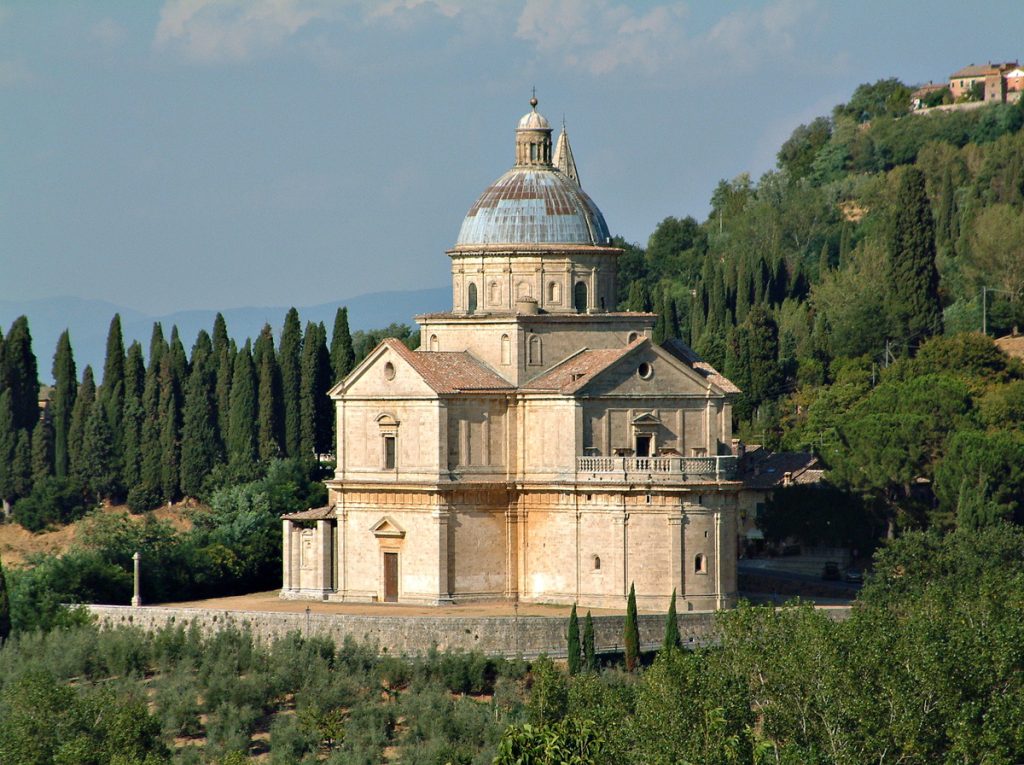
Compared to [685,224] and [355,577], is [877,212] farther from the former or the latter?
[355,577]

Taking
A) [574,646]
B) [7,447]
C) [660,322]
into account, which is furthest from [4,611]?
[660,322]

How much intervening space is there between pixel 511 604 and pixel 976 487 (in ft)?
65.9

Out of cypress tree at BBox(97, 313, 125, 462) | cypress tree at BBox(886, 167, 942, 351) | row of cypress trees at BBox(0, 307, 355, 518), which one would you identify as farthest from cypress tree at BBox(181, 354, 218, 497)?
cypress tree at BBox(886, 167, 942, 351)

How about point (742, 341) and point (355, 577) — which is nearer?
point (355, 577)

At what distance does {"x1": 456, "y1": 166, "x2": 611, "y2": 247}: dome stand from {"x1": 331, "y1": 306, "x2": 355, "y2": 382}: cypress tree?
22.9 m

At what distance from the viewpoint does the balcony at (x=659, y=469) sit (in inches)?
2623

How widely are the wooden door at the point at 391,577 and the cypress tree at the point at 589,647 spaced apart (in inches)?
311

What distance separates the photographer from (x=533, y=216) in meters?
70.4

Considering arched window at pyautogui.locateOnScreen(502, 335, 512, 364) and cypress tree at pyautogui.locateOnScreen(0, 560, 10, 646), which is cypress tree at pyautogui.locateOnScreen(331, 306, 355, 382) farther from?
cypress tree at pyautogui.locateOnScreen(0, 560, 10, 646)

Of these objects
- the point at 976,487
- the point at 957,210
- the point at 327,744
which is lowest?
the point at 327,744

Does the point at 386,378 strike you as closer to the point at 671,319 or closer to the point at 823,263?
the point at 671,319

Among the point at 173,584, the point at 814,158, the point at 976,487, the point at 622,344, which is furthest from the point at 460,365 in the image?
the point at 814,158

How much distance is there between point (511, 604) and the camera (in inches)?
2677

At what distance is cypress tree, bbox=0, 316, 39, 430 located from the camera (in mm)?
99438
